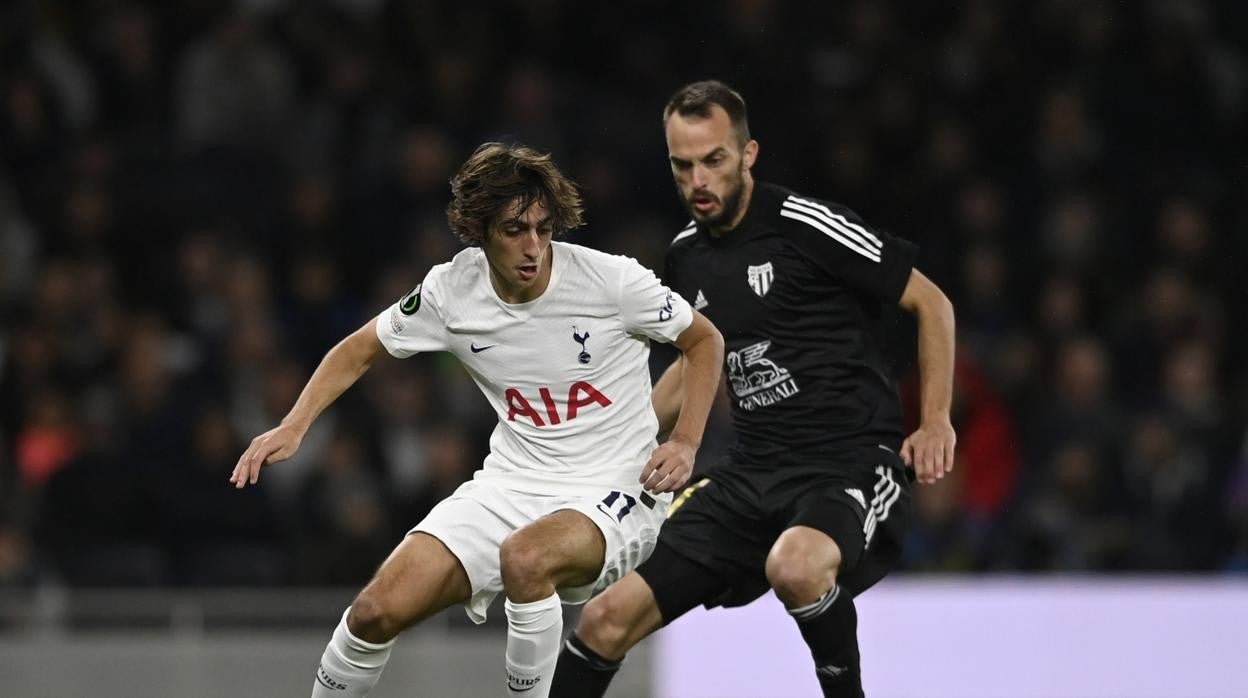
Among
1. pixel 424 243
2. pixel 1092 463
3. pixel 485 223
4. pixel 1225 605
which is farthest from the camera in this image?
pixel 424 243

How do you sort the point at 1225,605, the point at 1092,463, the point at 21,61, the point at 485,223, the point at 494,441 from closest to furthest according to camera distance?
the point at 485,223
the point at 494,441
the point at 1225,605
the point at 1092,463
the point at 21,61

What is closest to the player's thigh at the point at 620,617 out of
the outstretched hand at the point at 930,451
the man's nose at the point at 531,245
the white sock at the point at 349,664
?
the white sock at the point at 349,664

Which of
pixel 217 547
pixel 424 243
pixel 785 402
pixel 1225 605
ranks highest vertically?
pixel 785 402

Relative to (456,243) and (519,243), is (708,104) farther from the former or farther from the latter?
(456,243)

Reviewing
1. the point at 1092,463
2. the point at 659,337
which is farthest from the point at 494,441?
the point at 1092,463

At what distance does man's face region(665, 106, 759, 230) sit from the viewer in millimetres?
5141

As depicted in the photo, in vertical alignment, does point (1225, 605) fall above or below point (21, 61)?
below

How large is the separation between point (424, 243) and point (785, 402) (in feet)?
14.8

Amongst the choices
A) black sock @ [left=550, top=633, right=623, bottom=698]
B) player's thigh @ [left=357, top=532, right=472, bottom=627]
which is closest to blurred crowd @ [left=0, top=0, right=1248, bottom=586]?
black sock @ [left=550, top=633, right=623, bottom=698]

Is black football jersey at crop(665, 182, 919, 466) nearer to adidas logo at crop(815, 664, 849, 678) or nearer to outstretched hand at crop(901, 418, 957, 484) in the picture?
outstretched hand at crop(901, 418, 957, 484)

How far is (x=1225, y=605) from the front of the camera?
7.02 meters

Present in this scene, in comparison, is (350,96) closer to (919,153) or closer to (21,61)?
(21,61)

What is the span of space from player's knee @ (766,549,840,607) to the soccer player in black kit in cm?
17

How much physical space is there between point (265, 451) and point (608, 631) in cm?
115
